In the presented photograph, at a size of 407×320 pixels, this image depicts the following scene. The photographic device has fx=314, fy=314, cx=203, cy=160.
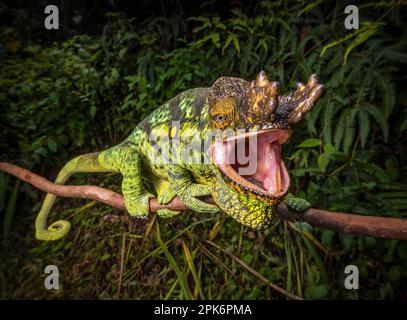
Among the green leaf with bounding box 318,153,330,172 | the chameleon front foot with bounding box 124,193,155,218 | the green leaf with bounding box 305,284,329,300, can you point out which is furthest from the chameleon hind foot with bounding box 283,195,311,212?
the green leaf with bounding box 305,284,329,300

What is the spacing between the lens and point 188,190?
3.06ft

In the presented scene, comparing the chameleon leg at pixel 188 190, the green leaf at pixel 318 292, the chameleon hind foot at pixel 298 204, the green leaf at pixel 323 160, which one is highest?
the green leaf at pixel 323 160

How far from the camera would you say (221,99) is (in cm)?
77

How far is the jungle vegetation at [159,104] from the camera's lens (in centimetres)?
148

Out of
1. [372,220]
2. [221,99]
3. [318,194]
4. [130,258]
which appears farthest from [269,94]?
[130,258]

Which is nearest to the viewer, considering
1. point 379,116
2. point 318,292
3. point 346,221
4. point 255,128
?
point 255,128

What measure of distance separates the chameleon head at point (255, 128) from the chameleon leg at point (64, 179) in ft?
2.17

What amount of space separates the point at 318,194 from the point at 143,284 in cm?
120

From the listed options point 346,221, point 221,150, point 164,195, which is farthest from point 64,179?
point 346,221

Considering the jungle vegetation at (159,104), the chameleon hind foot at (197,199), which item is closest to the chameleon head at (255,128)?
the chameleon hind foot at (197,199)

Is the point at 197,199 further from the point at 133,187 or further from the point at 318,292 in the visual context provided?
the point at 318,292

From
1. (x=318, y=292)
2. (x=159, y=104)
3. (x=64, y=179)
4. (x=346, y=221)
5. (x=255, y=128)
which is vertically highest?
(x=159, y=104)

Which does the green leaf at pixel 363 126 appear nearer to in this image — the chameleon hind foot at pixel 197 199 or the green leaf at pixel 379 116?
→ the green leaf at pixel 379 116

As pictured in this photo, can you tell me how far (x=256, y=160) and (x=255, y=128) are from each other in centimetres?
13
